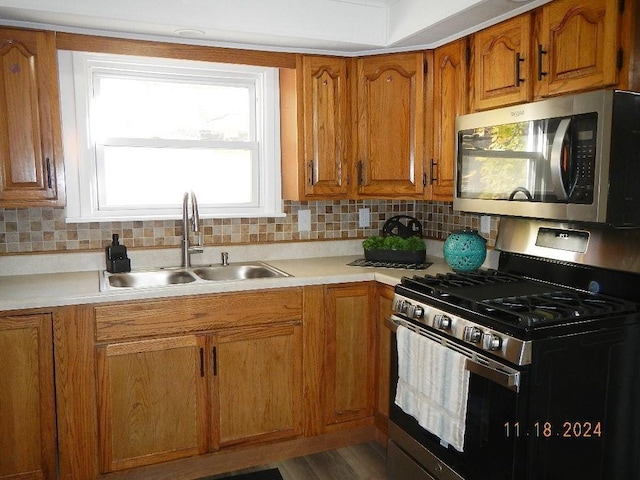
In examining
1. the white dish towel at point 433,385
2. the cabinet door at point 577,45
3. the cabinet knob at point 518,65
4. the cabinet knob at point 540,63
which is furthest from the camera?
the cabinet knob at point 518,65

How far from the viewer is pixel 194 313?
242cm

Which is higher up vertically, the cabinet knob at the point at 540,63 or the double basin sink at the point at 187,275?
the cabinet knob at the point at 540,63

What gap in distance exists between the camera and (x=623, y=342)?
186 cm

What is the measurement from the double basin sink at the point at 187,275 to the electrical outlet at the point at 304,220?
0.35m

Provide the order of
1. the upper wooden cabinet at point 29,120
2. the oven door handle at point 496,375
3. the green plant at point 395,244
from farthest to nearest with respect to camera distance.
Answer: the green plant at point 395,244
the upper wooden cabinet at point 29,120
the oven door handle at point 496,375

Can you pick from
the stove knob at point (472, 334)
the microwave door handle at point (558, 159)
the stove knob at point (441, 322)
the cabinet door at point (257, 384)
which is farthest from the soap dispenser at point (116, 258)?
the microwave door handle at point (558, 159)

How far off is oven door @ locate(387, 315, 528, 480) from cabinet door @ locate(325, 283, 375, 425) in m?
0.52

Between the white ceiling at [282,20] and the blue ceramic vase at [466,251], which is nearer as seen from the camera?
the white ceiling at [282,20]

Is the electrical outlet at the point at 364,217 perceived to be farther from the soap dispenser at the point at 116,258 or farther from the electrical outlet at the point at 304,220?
the soap dispenser at the point at 116,258

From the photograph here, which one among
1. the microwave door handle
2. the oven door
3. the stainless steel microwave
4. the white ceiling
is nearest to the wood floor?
the oven door

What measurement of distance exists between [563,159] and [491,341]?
701 millimetres

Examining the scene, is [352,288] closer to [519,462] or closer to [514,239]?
[514,239]

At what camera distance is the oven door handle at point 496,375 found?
1699 millimetres

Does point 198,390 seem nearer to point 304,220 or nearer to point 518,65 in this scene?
point 304,220
